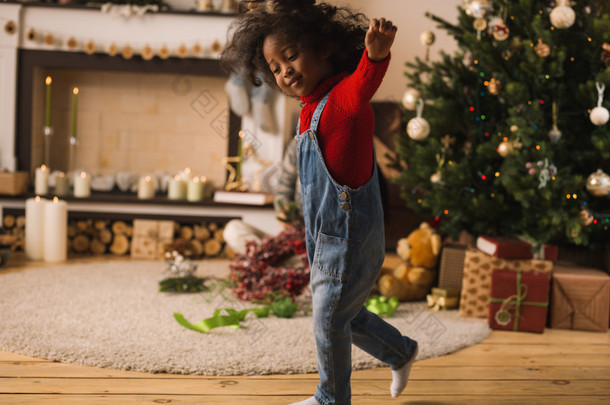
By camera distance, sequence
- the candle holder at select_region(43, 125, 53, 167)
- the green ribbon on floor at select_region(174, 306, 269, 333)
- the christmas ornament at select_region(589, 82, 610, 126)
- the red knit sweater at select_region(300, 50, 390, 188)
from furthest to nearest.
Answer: the candle holder at select_region(43, 125, 53, 167)
the christmas ornament at select_region(589, 82, 610, 126)
the green ribbon on floor at select_region(174, 306, 269, 333)
the red knit sweater at select_region(300, 50, 390, 188)

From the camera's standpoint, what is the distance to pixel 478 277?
8.55 feet

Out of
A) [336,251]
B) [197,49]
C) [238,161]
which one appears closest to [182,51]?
[197,49]

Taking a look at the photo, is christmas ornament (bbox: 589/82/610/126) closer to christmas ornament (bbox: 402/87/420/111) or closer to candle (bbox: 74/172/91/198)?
christmas ornament (bbox: 402/87/420/111)

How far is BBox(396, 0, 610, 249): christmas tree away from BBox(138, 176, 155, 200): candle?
5.03 feet

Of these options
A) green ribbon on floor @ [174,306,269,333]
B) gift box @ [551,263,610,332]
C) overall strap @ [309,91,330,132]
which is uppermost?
overall strap @ [309,91,330,132]

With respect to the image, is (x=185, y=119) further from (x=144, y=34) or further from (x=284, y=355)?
(x=284, y=355)

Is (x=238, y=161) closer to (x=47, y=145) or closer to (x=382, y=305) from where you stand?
(x=47, y=145)

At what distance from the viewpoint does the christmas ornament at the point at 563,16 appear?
2.43 metres

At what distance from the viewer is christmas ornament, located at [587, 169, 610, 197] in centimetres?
242

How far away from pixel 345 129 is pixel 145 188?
2.54 meters

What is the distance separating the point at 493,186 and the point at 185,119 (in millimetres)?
2112

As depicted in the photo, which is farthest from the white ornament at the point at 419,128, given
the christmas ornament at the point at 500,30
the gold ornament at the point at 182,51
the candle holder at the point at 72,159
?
the candle holder at the point at 72,159

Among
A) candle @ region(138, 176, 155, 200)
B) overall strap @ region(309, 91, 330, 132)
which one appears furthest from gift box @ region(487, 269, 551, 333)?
candle @ region(138, 176, 155, 200)

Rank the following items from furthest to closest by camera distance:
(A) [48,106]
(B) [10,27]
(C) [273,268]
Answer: (A) [48,106], (B) [10,27], (C) [273,268]
